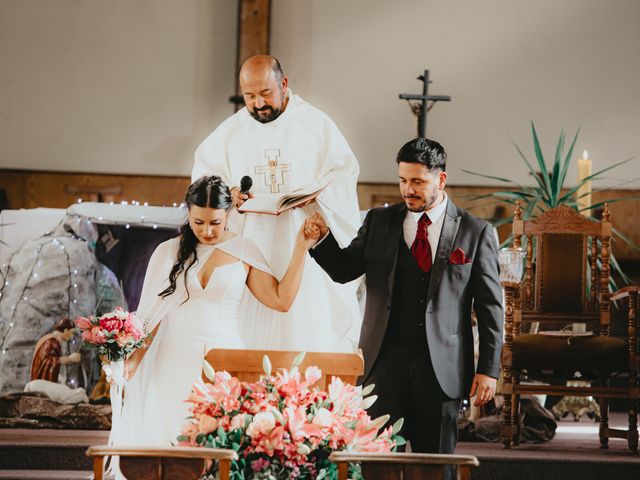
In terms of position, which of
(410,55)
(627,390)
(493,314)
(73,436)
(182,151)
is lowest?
(73,436)

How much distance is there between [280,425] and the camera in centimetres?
229

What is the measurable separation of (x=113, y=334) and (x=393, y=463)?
5.14ft

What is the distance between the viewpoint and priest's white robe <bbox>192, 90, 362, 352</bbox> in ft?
14.2

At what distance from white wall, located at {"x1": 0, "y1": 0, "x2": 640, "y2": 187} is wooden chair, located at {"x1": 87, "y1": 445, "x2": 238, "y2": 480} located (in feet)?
A: 21.4

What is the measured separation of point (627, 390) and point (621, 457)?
0.42m

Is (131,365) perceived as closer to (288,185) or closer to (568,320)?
(288,185)

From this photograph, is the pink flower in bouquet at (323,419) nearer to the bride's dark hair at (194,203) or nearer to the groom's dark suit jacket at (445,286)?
the groom's dark suit jacket at (445,286)

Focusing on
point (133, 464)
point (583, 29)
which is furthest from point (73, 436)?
point (583, 29)

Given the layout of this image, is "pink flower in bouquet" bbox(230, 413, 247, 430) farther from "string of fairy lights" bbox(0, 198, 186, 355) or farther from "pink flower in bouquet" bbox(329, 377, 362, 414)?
"string of fairy lights" bbox(0, 198, 186, 355)

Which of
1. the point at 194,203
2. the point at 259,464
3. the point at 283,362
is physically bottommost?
the point at 259,464

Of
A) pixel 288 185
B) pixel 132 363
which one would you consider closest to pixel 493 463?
pixel 288 185

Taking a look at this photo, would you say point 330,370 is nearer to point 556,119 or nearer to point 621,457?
point 621,457

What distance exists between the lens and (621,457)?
4961 mm

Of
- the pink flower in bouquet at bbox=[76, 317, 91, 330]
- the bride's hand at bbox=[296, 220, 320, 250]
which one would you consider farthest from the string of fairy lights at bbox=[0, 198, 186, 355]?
the bride's hand at bbox=[296, 220, 320, 250]
